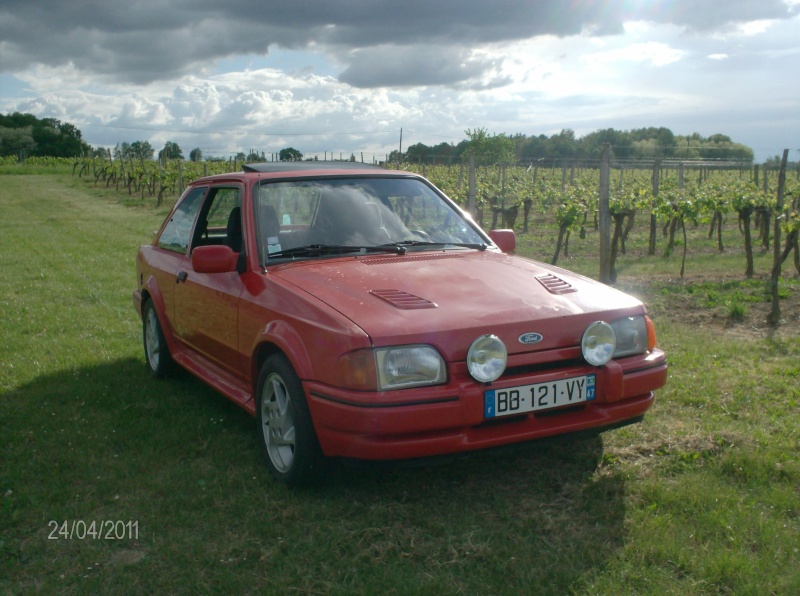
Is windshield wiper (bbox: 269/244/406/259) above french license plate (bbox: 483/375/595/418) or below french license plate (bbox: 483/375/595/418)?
above

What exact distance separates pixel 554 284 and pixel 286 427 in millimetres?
1580

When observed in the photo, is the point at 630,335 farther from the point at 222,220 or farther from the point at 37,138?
the point at 37,138

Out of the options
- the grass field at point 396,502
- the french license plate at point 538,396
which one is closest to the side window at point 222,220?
the grass field at point 396,502

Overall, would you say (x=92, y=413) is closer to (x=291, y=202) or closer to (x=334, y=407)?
(x=291, y=202)

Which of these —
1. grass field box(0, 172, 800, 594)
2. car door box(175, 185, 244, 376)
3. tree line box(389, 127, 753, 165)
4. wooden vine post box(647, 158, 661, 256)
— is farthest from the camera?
tree line box(389, 127, 753, 165)

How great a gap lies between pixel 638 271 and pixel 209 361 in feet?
30.3

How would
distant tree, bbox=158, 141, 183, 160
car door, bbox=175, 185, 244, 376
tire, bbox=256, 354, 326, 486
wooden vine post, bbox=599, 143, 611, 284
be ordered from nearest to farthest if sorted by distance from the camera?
1. tire, bbox=256, 354, 326, 486
2. car door, bbox=175, 185, 244, 376
3. wooden vine post, bbox=599, 143, 611, 284
4. distant tree, bbox=158, 141, 183, 160

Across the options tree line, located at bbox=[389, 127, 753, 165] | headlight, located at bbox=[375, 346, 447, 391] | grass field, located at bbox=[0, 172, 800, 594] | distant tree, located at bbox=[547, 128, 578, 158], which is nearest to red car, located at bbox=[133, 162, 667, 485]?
headlight, located at bbox=[375, 346, 447, 391]

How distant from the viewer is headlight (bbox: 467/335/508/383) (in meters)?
3.54

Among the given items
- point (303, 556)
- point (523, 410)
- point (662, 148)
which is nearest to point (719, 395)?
point (523, 410)

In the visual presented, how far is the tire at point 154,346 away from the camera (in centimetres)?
615
